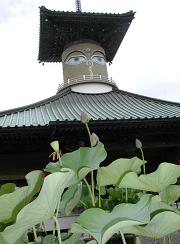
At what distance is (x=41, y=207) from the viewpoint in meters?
0.72

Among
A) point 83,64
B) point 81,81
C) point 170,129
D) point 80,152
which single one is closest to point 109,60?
point 83,64

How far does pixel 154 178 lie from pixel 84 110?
21.5 ft

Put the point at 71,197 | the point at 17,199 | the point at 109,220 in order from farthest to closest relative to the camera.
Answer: the point at 71,197
the point at 17,199
the point at 109,220

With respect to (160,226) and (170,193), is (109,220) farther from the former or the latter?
(170,193)

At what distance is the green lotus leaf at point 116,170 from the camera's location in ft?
3.15

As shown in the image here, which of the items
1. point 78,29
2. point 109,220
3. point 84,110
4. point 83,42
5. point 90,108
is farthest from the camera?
point 83,42

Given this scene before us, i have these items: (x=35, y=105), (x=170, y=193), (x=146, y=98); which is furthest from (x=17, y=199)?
(x=146, y=98)

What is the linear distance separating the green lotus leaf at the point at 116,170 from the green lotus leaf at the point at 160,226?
0.20 meters

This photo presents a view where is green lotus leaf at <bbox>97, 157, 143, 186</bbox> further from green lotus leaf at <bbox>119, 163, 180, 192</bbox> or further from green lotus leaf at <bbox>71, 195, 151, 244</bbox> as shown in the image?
green lotus leaf at <bbox>71, 195, 151, 244</bbox>

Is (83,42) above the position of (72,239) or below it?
above

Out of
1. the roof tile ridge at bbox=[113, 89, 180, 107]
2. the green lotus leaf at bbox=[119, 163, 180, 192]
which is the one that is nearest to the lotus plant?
the green lotus leaf at bbox=[119, 163, 180, 192]

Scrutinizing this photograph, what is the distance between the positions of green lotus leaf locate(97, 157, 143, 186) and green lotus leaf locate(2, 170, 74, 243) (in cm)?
24

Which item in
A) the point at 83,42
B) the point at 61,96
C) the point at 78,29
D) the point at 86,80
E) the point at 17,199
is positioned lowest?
the point at 17,199

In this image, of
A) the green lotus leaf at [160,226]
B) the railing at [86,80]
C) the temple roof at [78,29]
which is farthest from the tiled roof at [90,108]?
the green lotus leaf at [160,226]
